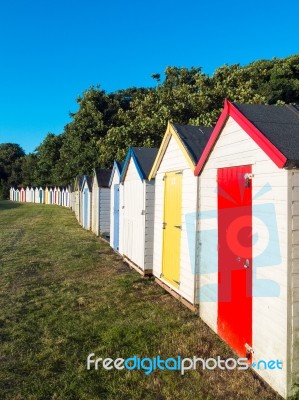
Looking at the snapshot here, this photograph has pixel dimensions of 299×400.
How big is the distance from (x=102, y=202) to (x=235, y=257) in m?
12.0

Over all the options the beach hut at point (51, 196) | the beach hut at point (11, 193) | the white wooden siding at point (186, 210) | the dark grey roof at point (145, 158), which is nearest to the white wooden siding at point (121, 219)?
the dark grey roof at point (145, 158)

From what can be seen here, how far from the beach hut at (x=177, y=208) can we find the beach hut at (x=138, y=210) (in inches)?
12.5

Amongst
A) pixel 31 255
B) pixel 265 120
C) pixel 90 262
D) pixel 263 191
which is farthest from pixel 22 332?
pixel 31 255

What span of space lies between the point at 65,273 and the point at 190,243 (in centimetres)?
419

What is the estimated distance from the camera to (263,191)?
4281mm

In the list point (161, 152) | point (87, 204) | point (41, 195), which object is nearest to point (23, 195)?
Result: point (41, 195)

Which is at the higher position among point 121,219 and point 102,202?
point 102,202

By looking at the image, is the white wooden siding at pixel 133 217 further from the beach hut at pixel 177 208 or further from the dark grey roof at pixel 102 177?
the dark grey roof at pixel 102 177

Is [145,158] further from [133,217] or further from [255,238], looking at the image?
[255,238]

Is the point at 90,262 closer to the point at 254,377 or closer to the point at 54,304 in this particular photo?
the point at 54,304

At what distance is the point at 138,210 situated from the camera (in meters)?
9.76

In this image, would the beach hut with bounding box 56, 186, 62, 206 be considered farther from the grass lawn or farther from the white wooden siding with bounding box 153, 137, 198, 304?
the white wooden siding with bounding box 153, 137, 198, 304

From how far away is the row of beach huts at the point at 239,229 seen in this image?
3783 millimetres

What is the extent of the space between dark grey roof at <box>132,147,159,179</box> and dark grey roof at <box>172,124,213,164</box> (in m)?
1.96
